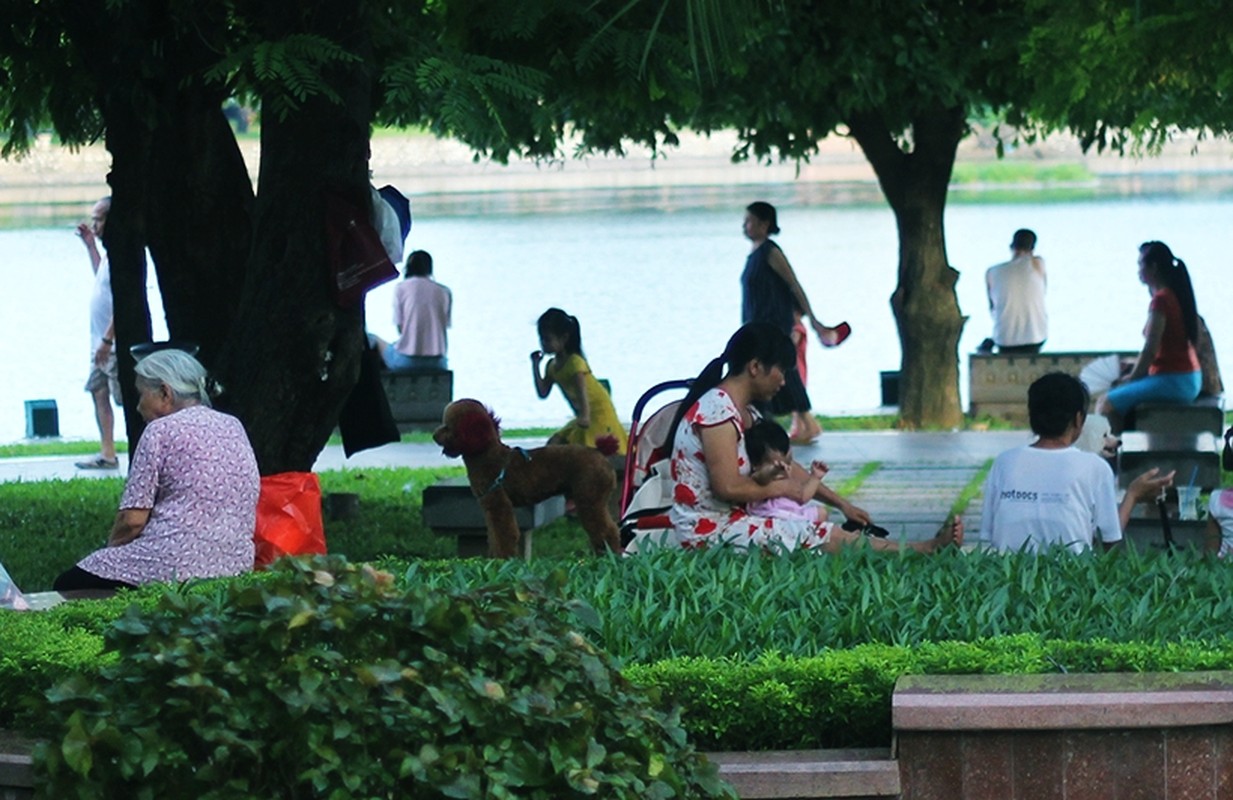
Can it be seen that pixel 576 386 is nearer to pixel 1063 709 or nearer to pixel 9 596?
pixel 9 596

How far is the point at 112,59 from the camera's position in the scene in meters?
10.2

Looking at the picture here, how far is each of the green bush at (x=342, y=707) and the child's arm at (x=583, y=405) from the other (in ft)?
25.5

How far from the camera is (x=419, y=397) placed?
19.5m

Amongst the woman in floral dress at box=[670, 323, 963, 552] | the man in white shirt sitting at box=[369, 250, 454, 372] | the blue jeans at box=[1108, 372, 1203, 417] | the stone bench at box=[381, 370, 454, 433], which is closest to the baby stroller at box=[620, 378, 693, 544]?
the woman in floral dress at box=[670, 323, 963, 552]

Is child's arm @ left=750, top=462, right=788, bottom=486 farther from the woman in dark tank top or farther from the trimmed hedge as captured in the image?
the woman in dark tank top

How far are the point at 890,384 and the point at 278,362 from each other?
505 inches

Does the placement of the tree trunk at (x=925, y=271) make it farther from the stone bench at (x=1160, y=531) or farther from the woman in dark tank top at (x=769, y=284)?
the stone bench at (x=1160, y=531)

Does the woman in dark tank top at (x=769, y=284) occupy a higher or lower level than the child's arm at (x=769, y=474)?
higher

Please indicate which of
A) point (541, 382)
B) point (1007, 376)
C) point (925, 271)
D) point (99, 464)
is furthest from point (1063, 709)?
point (1007, 376)

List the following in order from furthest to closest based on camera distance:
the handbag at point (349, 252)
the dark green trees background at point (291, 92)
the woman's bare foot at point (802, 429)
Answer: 1. the woman's bare foot at point (802, 429)
2. the handbag at point (349, 252)
3. the dark green trees background at point (291, 92)

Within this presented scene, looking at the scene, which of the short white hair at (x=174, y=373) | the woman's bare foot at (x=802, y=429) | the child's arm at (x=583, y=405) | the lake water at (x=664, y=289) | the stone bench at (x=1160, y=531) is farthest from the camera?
the lake water at (x=664, y=289)

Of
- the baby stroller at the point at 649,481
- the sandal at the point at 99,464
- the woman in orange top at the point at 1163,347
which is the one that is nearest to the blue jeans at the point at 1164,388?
the woman in orange top at the point at 1163,347

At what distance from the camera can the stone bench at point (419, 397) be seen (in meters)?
19.4

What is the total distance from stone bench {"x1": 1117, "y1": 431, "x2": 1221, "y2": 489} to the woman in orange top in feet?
3.96
